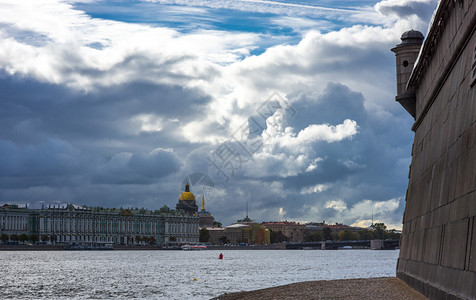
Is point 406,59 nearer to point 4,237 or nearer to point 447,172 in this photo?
point 447,172

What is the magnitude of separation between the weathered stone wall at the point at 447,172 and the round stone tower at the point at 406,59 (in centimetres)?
540

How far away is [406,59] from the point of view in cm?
3419

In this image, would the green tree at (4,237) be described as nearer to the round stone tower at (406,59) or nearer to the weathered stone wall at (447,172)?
the round stone tower at (406,59)

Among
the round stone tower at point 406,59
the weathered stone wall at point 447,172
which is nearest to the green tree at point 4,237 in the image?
the round stone tower at point 406,59

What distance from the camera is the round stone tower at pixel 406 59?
33500 millimetres

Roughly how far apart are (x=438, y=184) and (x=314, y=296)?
9.61 meters

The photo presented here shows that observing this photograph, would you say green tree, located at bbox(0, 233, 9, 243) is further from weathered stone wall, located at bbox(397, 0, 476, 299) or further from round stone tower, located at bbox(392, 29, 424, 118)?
weathered stone wall, located at bbox(397, 0, 476, 299)

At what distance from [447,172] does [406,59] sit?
16.1m

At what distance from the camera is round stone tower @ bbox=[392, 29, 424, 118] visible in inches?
1319

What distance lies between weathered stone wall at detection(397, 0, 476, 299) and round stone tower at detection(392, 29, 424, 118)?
5397mm

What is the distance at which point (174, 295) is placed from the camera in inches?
1694

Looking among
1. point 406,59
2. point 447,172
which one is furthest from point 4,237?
point 447,172

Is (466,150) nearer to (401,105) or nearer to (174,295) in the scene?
(401,105)

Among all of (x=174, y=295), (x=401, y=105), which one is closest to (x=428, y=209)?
(x=401, y=105)
